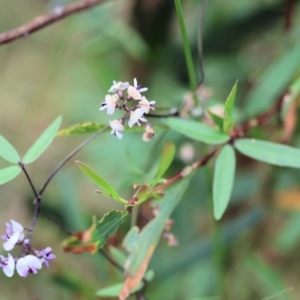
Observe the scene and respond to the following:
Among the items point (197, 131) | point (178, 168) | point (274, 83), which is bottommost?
point (178, 168)

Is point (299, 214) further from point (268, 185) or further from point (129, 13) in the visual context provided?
point (129, 13)

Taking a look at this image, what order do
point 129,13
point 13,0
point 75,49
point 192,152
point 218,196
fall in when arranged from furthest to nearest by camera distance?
point 13,0, point 75,49, point 129,13, point 192,152, point 218,196

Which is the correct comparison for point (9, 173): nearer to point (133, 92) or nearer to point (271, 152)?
point (133, 92)

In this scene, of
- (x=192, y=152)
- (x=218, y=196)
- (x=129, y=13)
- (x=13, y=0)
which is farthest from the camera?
(x=13, y=0)

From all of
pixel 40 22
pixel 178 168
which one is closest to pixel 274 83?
pixel 178 168

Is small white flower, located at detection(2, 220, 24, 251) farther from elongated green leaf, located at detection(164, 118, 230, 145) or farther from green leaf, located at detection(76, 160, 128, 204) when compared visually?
elongated green leaf, located at detection(164, 118, 230, 145)

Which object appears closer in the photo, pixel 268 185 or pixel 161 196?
pixel 161 196

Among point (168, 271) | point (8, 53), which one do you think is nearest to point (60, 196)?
point (168, 271)
